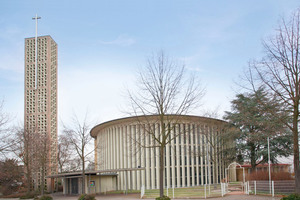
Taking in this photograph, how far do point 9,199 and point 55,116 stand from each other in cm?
1984

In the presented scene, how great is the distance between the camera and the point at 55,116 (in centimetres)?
5506

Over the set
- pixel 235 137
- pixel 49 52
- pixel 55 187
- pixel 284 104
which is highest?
pixel 49 52

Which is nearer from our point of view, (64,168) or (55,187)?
(55,187)

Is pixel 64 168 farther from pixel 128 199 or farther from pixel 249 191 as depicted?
pixel 249 191

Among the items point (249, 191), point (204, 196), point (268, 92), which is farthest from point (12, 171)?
point (268, 92)

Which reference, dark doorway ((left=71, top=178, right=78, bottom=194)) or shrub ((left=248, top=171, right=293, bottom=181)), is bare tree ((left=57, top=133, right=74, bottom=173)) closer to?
dark doorway ((left=71, top=178, right=78, bottom=194))

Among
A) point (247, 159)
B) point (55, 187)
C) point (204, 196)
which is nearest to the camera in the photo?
point (204, 196)

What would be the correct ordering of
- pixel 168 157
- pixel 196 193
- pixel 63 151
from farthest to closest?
pixel 63 151 < pixel 168 157 < pixel 196 193

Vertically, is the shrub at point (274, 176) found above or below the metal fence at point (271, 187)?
Result: above

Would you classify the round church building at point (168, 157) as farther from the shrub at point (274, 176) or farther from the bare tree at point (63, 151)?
the bare tree at point (63, 151)

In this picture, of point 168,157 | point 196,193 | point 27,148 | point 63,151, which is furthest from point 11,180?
point 196,193

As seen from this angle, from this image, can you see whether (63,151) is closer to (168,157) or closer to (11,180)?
(11,180)

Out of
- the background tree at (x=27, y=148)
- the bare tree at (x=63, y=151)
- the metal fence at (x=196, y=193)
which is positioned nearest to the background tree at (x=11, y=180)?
the background tree at (x=27, y=148)

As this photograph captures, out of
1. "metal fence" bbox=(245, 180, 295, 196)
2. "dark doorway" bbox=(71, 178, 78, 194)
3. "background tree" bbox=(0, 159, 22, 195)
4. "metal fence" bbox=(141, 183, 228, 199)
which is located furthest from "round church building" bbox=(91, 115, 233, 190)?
"background tree" bbox=(0, 159, 22, 195)
